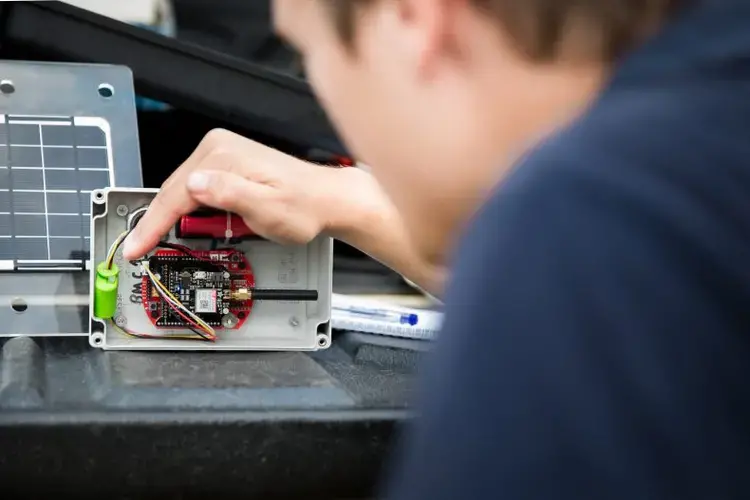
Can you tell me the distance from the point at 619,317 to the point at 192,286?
654 millimetres

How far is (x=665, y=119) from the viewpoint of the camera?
0.32 metres

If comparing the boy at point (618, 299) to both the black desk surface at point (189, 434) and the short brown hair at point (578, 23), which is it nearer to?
the short brown hair at point (578, 23)

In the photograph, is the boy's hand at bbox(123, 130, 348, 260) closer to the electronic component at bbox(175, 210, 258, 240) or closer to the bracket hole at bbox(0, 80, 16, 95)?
the electronic component at bbox(175, 210, 258, 240)

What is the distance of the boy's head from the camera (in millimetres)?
376

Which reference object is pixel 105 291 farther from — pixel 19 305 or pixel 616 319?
pixel 616 319

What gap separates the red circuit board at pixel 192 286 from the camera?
0.90 meters

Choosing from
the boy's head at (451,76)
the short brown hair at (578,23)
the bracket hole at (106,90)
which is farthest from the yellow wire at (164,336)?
the short brown hair at (578,23)

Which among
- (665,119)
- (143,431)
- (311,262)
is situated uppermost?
(665,119)

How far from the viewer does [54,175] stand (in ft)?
3.16

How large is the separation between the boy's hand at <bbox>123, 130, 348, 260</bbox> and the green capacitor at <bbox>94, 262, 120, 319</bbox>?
3cm

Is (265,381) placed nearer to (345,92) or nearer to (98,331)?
(98,331)

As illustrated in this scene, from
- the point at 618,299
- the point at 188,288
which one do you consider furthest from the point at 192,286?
Answer: the point at 618,299

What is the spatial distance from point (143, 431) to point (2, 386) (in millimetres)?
138

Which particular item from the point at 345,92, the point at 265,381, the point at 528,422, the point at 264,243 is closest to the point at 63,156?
the point at 264,243
